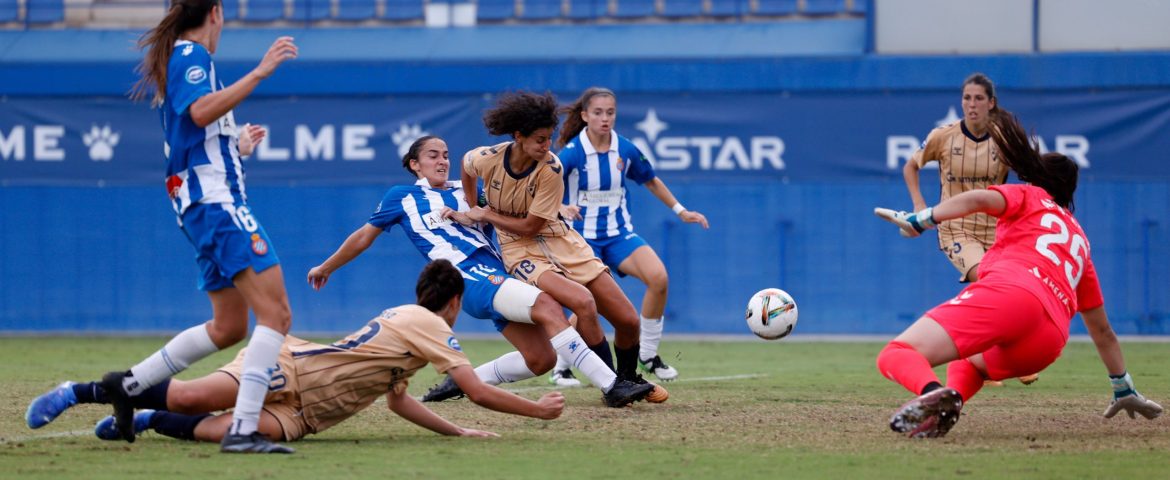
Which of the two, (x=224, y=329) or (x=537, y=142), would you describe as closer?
(x=224, y=329)

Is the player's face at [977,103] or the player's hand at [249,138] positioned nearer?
the player's hand at [249,138]

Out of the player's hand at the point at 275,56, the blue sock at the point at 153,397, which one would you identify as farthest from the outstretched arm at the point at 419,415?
the player's hand at the point at 275,56

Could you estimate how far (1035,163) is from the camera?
6781mm

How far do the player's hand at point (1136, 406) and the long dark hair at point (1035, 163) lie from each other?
1.03 meters

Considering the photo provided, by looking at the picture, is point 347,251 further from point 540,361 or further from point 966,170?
point 966,170

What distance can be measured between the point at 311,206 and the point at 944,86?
6.80 m

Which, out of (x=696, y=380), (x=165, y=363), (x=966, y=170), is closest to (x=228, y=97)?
(x=165, y=363)

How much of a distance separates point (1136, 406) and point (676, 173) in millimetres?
8476

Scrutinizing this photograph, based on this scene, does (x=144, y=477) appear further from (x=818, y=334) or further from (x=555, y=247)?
(x=818, y=334)

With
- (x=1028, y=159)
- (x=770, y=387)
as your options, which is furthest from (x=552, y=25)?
(x=1028, y=159)

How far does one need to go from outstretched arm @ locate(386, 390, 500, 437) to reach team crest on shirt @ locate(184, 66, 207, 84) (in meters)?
1.57

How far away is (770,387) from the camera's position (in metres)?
9.34

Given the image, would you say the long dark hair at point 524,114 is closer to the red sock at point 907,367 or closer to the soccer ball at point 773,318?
the soccer ball at point 773,318

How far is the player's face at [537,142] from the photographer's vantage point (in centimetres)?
761
